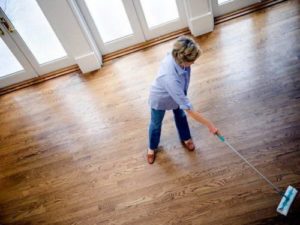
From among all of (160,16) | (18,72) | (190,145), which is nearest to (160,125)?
(190,145)

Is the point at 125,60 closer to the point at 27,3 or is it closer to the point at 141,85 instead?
the point at 141,85

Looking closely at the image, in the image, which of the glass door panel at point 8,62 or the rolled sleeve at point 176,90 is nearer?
the rolled sleeve at point 176,90

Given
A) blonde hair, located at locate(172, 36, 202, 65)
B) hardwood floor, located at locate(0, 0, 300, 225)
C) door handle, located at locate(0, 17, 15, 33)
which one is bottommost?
hardwood floor, located at locate(0, 0, 300, 225)

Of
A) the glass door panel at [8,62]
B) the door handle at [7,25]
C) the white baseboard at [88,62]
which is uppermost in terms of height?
the door handle at [7,25]

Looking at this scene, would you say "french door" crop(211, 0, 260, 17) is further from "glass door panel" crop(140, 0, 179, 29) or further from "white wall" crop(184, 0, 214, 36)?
"glass door panel" crop(140, 0, 179, 29)

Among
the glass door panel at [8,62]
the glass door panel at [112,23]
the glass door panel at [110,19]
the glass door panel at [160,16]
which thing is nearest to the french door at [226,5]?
the glass door panel at [160,16]

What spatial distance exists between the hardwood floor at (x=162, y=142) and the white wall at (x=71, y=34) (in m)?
0.19

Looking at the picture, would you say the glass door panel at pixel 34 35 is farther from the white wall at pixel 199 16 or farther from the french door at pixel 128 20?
the white wall at pixel 199 16

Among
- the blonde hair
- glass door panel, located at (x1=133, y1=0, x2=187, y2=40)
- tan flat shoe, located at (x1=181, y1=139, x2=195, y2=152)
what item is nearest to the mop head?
tan flat shoe, located at (x1=181, y1=139, x2=195, y2=152)

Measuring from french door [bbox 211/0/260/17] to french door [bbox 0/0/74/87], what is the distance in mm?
2191

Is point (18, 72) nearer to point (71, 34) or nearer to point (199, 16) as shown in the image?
point (71, 34)

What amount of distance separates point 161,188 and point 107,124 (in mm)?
1067

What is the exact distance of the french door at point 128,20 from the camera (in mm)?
3693

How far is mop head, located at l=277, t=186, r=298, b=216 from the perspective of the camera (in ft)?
6.78
